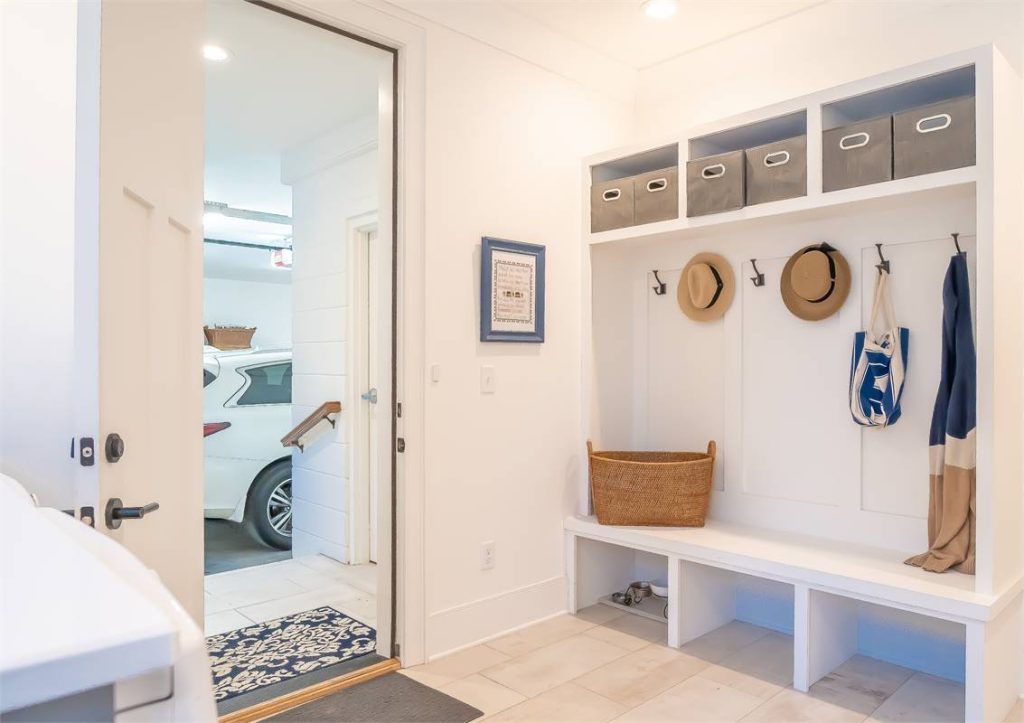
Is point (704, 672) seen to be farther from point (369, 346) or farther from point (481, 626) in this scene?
point (369, 346)

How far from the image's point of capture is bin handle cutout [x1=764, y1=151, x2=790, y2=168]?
2.62m

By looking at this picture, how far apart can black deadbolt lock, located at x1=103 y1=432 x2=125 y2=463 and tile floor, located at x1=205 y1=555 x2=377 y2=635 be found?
1.93m

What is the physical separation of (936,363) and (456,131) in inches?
78.4

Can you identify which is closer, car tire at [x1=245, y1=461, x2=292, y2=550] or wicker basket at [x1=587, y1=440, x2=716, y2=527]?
wicker basket at [x1=587, y1=440, x2=716, y2=527]

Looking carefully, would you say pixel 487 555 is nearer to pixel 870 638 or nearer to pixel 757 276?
pixel 870 638

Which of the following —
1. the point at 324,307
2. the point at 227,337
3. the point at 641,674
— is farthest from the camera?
the point at 227,337

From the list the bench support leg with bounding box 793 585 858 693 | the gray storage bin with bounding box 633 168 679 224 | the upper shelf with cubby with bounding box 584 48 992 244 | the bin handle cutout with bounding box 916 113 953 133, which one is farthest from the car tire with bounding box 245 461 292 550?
the bin handle cutout with bounding box 916 113 953 133

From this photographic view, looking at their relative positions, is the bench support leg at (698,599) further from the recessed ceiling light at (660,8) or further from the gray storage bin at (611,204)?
the recessed ceiling light at (660,8)

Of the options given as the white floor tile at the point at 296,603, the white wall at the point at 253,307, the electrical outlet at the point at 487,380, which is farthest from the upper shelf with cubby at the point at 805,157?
the white wall at the point at 253,307

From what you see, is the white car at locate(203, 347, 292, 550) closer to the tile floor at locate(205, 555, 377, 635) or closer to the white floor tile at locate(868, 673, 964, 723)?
the tile floor at locate(205, 555, 377, 635)

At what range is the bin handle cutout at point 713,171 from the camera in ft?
9.14

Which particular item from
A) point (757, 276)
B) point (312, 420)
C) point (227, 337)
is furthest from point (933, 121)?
point (227, 337)

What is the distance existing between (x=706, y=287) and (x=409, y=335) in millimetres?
1374

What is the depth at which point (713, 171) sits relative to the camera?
281 cm
